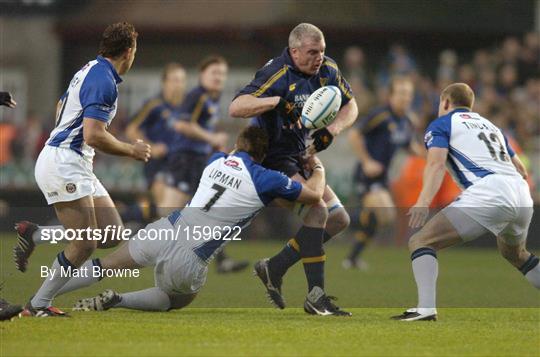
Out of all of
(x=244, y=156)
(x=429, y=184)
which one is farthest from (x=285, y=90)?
(x=429, y=184)

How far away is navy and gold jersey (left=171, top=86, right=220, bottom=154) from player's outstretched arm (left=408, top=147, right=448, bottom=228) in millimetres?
5864

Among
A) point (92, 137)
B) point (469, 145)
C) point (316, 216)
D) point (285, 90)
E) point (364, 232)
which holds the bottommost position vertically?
point (364, 232)

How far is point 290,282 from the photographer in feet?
42.3

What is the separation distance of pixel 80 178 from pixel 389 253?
10.1 metres

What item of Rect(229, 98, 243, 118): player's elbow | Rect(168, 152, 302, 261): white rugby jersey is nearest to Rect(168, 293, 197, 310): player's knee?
Rect(168, 152, 302, 261): white rugby jersey

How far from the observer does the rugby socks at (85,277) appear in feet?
32.2

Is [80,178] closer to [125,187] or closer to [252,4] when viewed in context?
[125,187]

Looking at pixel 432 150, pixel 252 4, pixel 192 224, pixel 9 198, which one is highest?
pixel 252 4

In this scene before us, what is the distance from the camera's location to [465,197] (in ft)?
32.9

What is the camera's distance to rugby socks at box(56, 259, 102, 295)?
980cm

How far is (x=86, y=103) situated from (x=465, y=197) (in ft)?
9.99

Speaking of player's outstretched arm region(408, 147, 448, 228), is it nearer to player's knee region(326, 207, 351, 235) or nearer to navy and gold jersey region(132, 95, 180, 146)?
player's knee region(326, 207, 351, 235)

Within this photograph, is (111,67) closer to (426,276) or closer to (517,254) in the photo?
(426,276)

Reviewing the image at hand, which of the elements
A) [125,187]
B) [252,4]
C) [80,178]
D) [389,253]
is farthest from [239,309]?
[252,4]
